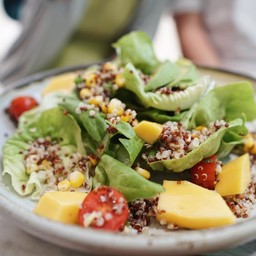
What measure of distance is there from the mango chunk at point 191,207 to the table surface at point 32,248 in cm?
11

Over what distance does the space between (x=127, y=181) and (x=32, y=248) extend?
0.27 metres

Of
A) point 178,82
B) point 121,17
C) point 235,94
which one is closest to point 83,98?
point 178,82

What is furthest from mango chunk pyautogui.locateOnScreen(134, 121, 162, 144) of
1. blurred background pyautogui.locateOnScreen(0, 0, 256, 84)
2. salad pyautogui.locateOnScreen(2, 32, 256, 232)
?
blurred background pyautogui.locateOnScreen(0, 0, 256, 84)

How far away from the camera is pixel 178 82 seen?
1.24 metres

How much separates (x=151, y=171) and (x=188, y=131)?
0.46ft

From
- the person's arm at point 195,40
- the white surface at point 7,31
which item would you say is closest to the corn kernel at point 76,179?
the person's arm at point 195,40

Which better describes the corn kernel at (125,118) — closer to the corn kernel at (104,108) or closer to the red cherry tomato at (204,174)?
the corn kernel at (104,108)

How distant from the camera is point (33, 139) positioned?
1276mm

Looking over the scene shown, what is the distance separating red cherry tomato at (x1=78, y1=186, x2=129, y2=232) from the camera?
2.82 ft

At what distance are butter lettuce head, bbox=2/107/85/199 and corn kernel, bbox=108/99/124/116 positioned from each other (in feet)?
0.39

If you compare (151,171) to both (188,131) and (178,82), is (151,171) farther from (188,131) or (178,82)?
(178,82)

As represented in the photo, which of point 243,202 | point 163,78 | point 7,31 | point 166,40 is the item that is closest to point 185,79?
point 163,78

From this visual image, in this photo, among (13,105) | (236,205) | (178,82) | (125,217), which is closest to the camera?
(125,217)

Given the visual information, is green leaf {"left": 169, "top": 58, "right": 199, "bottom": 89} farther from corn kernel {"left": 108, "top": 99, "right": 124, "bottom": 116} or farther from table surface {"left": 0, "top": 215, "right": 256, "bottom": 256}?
table surface {"left": 0, "top": 215, "right": 256, "bottom": 256}
